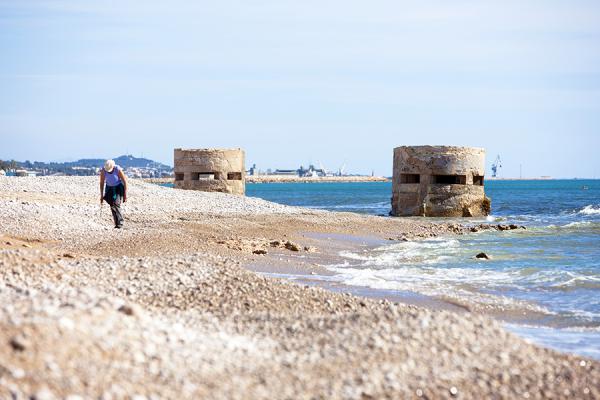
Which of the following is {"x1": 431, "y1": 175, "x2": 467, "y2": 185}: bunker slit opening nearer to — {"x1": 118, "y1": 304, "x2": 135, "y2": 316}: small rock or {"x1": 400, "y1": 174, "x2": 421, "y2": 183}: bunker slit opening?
{"x1": 400, "y1": 174, "x2": 421, "y2": 183}: bunker slit opening

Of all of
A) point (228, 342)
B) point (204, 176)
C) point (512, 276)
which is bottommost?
point (512, 276)

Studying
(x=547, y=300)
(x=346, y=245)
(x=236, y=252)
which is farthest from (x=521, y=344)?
(x=346, y=245)

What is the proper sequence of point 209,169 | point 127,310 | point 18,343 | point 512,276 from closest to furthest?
point 18,343
point 127,310
point 512,276
point 209,169

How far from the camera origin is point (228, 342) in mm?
6383

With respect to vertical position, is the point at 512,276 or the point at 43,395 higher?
the point at 43,395

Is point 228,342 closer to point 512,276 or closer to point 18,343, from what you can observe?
point 18,343

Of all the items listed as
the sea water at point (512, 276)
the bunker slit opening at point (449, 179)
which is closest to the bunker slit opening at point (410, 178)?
the bunker slit opening at point (449, 179)

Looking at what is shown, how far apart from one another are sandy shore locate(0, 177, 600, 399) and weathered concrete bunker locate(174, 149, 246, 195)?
21825 mm

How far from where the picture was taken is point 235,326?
715cm

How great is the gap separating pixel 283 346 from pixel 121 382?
5.66ft

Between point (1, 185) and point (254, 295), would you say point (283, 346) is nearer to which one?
point (254, 295)

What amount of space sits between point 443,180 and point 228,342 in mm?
25437

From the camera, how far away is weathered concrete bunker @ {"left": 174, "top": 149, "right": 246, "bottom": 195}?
32.9 m

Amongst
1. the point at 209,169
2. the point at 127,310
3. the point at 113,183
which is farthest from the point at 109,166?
the point at 209,169
